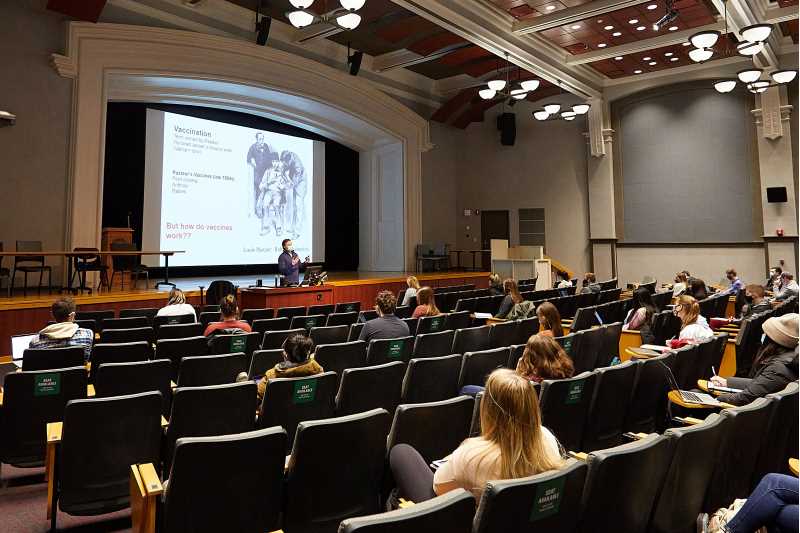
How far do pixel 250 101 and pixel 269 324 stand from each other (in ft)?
25.2

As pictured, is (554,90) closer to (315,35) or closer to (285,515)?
(315,35)

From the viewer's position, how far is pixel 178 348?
4145 millimetres

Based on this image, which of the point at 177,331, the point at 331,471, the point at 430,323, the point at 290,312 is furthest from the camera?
the point at 290,312

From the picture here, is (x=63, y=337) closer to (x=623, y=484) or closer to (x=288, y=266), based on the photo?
(x=623, y=484)

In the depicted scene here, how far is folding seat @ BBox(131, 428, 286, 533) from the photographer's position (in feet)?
5.91

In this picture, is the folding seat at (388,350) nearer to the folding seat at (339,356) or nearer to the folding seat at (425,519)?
the folding seat at (339,356)

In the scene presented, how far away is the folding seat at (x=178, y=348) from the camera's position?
4090mm

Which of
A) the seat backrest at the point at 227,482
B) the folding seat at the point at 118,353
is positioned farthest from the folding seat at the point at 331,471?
the folding seat at the point at 118,353

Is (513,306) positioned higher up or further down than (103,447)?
higher up

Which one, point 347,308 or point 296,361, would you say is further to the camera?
point 347,308

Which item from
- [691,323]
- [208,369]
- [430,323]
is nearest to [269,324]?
[430,323]

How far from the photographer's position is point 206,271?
42.6 ft

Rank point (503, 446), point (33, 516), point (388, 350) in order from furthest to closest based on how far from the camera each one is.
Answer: point (388, 350) → point (33, 516) → point (503, 446)

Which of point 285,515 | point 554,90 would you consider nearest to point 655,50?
point 554,90
